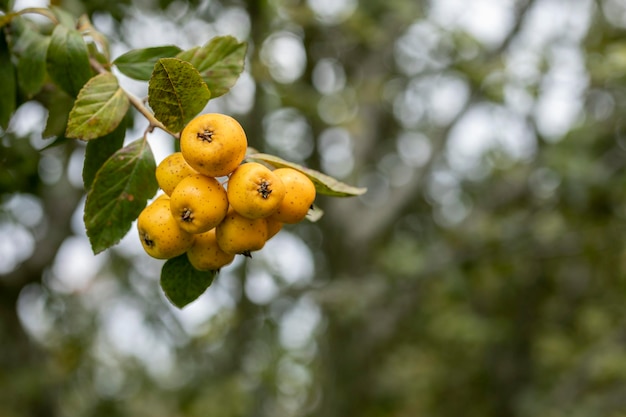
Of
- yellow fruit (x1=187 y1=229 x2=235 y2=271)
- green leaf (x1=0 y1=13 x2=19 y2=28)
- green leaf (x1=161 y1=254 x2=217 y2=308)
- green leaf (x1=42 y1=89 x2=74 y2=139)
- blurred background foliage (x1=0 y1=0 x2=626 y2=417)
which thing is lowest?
blurred background foliage (x1=0 y1=0 x2=626 y2=417)

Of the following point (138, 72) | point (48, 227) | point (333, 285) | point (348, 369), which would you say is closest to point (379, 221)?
point (333, 285)

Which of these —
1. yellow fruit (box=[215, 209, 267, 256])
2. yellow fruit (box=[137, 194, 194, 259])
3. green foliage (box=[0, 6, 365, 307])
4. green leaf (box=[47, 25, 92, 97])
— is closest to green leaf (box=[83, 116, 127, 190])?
green foliage (box=[0, 6, 365, 307])

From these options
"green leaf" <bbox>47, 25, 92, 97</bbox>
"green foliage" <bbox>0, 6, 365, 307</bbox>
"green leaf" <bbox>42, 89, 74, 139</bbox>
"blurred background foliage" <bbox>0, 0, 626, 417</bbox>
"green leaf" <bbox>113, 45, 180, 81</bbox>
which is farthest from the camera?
"blurred background foliage" <bbox>0, 0, 626, 417</bbox>

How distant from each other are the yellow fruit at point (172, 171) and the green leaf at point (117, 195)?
8cm

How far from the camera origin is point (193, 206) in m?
0.93

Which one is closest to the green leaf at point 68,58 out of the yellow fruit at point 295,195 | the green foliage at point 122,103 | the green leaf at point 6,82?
the green foliage at point 122,103

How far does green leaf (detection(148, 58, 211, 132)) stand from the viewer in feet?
3.28

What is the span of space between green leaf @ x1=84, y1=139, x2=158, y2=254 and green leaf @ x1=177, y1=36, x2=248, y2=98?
183 mm

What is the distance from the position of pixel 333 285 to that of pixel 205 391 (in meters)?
1.21

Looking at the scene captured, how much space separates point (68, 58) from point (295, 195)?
517 millimetres

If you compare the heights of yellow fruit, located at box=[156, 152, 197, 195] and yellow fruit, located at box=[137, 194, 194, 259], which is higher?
yellow fruit, located at box=[156, 152, 197, 195]

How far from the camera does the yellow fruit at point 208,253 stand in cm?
106

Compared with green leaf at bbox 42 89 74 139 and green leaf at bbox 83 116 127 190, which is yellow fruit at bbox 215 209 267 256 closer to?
green leaf at bbox 83 116 127 190

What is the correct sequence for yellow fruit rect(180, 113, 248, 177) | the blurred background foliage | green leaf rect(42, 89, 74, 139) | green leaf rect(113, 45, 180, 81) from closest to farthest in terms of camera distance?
1. yellow fruit rect(180, 113, 248, 177)
2. green leaf rect(113, 45, 180, 81)
3. green leaf rect(42, 89, 74, 139)
4. the blurred background foliage
